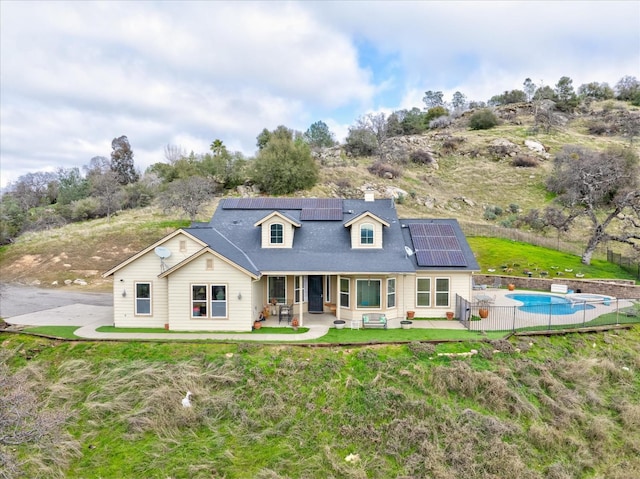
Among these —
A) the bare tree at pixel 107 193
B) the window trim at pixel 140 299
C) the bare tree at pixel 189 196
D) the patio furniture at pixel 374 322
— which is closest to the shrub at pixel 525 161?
the bare tree at pixel 189 196

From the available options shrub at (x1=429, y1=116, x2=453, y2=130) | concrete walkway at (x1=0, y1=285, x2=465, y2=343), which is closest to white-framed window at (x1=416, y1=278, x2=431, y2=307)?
concrete walkway at (x1=0, y1=285, x2=465, y2=343)

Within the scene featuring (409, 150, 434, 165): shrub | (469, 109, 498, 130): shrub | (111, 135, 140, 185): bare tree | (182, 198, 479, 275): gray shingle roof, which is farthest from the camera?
(469, 109, 498, 130): shrub

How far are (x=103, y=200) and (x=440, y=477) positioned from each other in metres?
50.3

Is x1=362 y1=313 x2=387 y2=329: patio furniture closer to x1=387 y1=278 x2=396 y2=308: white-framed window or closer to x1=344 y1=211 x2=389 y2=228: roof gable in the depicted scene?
x1=387 y1=278 x2=396 y2=308: white-framed window

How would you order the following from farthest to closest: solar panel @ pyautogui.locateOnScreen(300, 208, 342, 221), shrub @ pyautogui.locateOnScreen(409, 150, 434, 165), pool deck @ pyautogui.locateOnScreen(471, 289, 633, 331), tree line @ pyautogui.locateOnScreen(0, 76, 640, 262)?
shrub @ pyautogui.locateOnScreen(409, 150, 434, 165), tree line @ pyautogui.locateOnScreen(0, 76, 640, 262), solar panel @ pyautogui.locateOnScreen(300, 208, 342, 221), pool deck @ pyautogui.locateOnScreen(471, 289, 633, 331)

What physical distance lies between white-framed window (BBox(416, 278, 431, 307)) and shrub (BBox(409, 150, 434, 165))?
163ft

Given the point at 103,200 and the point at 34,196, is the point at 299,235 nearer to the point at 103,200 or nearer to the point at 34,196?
the point at 103,200

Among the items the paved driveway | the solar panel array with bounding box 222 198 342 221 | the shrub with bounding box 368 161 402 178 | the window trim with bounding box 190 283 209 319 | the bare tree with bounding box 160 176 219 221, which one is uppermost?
the shrub with bounding box 368 161 402 178

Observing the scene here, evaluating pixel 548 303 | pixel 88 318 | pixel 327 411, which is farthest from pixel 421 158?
pixel 327 411

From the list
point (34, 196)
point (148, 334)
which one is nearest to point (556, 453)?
point (148, 334)

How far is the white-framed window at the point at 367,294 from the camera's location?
1817 cm

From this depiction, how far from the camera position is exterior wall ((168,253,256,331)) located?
1653 cm

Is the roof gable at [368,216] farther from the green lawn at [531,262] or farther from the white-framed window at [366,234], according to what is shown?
the green lawn at [531,262]

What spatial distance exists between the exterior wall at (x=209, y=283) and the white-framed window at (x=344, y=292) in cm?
451
